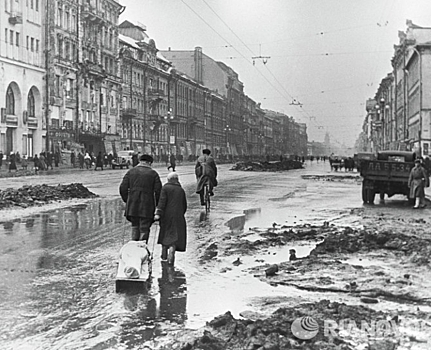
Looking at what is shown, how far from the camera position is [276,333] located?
5867mm

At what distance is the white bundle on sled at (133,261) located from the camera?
27.3ft

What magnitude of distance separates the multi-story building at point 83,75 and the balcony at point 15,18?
468 centimetres

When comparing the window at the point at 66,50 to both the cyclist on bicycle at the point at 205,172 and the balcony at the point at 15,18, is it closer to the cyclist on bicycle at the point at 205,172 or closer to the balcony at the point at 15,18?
the balcony at the point at 15,18

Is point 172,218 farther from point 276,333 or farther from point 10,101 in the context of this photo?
point 10,101

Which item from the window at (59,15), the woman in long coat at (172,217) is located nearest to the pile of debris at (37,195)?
the woman in long coat at (172,217)

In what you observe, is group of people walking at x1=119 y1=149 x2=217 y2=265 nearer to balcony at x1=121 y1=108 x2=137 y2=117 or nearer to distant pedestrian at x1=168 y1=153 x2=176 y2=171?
distant pedestrian at x1=168 y1=153 x2=176 y2=171

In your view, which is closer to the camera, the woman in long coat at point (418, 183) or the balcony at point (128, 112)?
the woman in long coat at point (418, 183)

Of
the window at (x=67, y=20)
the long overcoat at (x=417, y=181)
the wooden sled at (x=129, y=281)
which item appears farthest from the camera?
the window at (x=67, y=20)

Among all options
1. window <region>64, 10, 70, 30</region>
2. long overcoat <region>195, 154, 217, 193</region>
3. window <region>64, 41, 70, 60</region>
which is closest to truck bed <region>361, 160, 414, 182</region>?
long overcoat <region>195, 154, 217, 193</region>

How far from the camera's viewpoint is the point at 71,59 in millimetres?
67812

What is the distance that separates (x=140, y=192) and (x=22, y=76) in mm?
53404

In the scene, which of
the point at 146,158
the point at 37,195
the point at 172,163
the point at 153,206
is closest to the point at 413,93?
the point at 172,163

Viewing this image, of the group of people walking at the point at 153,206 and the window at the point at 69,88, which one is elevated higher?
the window at the point at 69,88

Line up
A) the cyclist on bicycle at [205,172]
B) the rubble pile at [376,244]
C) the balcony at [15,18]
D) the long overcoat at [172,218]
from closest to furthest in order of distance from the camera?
1. the long overcoat at [172,218]
2. the rubble pile at [376,244]
3. the cyclist on bicycle at [205,172]
4. the balcony at [15,18]
